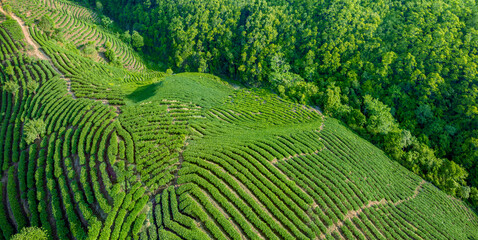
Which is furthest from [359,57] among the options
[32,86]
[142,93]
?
[32,86]

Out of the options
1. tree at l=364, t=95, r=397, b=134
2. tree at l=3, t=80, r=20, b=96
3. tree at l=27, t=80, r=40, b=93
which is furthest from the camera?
tree at l=364, t=95, r=397, b=134

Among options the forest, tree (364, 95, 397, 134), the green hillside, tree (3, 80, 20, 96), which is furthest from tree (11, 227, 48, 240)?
tree (364, 95, 397, 134)

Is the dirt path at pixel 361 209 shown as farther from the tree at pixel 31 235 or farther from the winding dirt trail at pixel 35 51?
the winding dirt trail at pixel 35 51

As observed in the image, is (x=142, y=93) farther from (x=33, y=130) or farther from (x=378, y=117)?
(x=378, y=117)

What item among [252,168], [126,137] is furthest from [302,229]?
[126,137]

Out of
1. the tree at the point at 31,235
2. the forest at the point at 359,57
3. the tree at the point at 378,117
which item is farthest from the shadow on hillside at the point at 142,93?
the tree at the point at 378,117

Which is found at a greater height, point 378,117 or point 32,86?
point 378,117

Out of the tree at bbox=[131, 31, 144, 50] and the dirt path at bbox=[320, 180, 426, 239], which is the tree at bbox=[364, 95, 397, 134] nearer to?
the dirt path at bbox=[320, 180, 426, 239]
